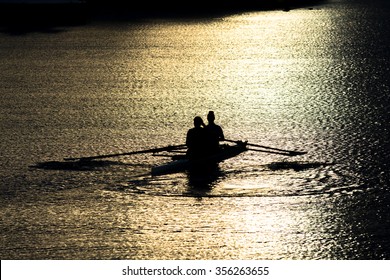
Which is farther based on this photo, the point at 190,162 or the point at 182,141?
the point at 182,141

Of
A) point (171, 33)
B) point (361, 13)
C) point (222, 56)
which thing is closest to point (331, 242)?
point (222, 56)

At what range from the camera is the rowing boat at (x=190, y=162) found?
96.0 ft

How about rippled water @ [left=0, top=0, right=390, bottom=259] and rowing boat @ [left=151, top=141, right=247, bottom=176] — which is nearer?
→ rippled water @ [left=0, top=0, right=390, bottom=259]

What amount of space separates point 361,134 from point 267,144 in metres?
3.79

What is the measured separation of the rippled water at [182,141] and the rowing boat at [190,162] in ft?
0.88

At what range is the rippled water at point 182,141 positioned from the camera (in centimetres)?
2450

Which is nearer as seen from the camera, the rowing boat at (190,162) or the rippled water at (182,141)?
the rippled water at (182,141)

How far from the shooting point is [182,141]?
3472 centimetres

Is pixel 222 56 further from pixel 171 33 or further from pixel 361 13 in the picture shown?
pixel 361 13

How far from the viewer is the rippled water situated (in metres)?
24.5

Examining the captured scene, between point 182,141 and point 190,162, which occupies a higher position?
point 190,162

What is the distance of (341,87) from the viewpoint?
46750 mm

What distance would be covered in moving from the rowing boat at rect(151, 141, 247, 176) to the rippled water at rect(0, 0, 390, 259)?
269 mm

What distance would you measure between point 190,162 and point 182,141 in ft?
16.9
